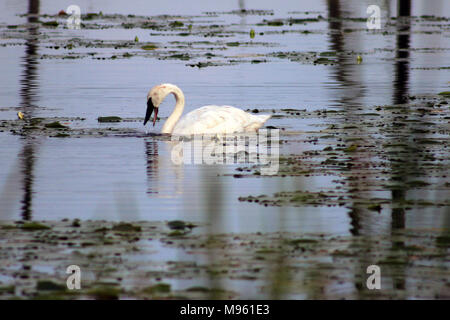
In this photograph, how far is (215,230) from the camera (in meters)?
9.52

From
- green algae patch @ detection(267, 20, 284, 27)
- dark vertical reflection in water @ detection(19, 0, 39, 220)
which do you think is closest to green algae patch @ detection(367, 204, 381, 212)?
dark vertical reflection in water @ detection(19, 0, 39, 220)

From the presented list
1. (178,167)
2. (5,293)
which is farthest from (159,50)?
(5,293)

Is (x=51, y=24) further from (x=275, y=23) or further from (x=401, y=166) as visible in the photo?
(x=401, y=166)

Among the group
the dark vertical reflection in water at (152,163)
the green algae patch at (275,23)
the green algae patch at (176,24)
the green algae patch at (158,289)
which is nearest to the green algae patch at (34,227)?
the green algae patch at (158,289)

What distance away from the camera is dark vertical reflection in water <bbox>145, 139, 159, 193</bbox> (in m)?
12.2

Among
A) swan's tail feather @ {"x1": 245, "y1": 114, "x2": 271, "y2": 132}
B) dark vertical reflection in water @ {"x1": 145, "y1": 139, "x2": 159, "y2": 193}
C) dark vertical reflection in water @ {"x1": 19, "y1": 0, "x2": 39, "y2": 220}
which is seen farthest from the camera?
swan's tail feather @ {"x1": 245, "y1": 114, "x2": 271, "y2": 132}

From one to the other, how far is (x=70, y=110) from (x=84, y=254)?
1005cm

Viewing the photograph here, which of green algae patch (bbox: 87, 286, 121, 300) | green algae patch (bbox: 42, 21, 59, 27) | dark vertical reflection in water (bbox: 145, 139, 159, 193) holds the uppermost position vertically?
green algae patch (bbox: 42, 21, 59, 27)

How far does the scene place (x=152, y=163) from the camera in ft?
45.3

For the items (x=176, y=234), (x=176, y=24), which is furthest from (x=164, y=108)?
(x=176, y=24)

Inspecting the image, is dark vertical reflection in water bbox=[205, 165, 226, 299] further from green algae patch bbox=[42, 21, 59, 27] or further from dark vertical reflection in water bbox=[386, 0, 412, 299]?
green algae patch bbox=[42, 21, 59, 27]

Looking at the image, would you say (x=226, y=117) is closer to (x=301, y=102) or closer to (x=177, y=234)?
(x=301, y=102)

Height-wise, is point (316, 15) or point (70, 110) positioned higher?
point (316, 15)

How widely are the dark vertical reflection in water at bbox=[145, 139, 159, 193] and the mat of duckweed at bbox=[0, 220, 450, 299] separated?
229cm
